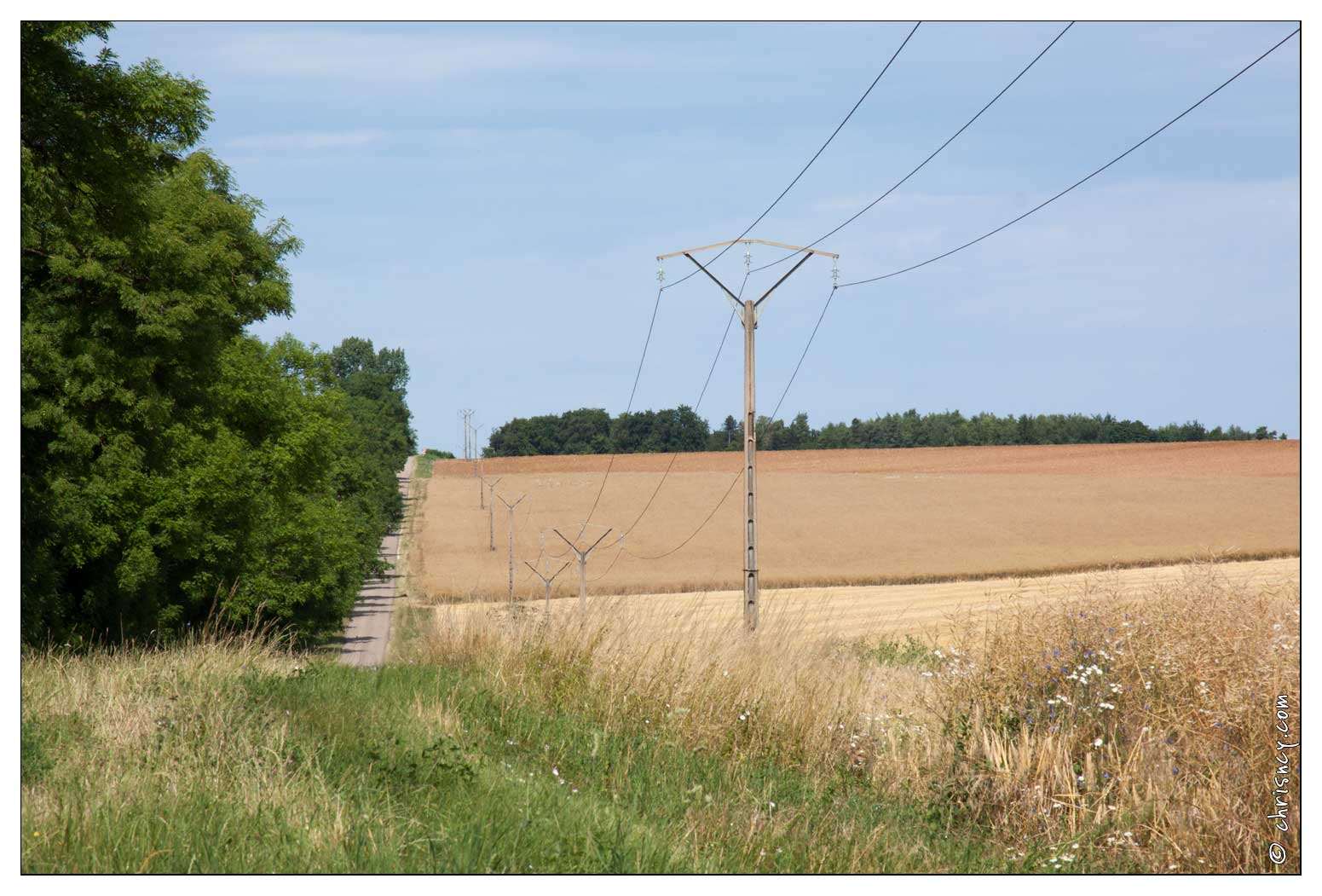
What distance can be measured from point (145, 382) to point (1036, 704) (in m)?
20.4

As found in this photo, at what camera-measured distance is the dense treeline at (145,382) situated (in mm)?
12305

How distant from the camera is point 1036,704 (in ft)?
27.2

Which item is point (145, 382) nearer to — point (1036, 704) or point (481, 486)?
point (1036, 704)

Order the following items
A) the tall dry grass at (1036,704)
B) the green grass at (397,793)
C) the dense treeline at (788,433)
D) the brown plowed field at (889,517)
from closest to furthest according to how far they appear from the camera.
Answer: the green grass at (397,793)
the tall dry grass at (1036,704)
the brown plowed field at (889,517)
the dense treeline at (788,433)

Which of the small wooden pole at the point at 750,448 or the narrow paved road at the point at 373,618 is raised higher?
the small wooden pole at the point at 750,448

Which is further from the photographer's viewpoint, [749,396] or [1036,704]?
[749,396]

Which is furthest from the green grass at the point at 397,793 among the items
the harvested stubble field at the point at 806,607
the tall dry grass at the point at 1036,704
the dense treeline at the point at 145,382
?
the dense treeline at the point at 145,382

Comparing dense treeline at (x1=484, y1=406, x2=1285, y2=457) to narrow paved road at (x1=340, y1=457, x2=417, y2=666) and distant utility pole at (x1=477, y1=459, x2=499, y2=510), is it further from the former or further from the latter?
narrow paved road at (x1=340, y1=457, x2=417, y2=666)

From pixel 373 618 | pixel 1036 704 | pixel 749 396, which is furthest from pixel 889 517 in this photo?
pixel 1036 704

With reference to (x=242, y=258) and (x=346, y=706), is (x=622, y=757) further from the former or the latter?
(x=242, y=258)

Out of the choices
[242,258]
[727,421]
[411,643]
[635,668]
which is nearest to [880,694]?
[635,668]

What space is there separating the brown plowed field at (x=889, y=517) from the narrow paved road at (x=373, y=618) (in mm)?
1988

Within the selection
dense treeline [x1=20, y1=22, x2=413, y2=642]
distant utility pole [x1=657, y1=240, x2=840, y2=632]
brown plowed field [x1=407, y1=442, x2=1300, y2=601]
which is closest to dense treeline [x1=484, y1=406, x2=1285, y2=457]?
brown plowed field [x1=407, y1=442, x2=1300, y2=601]

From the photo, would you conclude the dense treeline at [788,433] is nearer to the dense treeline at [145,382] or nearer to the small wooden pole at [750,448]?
the dense treeline at [145,382]
